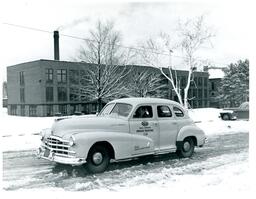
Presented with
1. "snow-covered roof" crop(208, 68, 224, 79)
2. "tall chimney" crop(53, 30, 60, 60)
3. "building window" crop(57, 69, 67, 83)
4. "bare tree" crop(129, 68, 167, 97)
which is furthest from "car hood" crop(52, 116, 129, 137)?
"snow-covered roof" crop(208, 68, 224, 79)

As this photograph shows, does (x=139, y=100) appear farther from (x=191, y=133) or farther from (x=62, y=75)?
(x=62, y=75)

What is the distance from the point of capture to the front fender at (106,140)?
4.62m

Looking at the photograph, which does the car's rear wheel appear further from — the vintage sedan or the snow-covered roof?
the snow-covered roof

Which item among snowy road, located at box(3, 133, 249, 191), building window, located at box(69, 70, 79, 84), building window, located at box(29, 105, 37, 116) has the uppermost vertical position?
building window, located at box(69, 70, 79, 84)

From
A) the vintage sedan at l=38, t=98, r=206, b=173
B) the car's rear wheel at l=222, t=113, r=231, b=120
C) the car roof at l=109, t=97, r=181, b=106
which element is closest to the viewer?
the vintage sedan at l=38, t=98, r=206, b=173

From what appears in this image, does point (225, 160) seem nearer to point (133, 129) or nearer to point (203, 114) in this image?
point (203, 114)

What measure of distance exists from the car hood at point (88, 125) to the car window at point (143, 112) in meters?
0.30

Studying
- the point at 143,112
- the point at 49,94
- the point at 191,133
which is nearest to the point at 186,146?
the point at 191,133

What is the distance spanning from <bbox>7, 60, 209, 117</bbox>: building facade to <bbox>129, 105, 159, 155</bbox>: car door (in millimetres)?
752

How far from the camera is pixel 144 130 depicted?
5.36 m

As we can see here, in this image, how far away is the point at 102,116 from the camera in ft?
18.1

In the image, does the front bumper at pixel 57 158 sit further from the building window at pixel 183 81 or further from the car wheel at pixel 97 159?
the building window at pixel 183 81

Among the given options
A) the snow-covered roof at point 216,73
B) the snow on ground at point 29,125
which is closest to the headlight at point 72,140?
the snow on ground at point 29,125

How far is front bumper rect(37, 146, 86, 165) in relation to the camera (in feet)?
15.0
